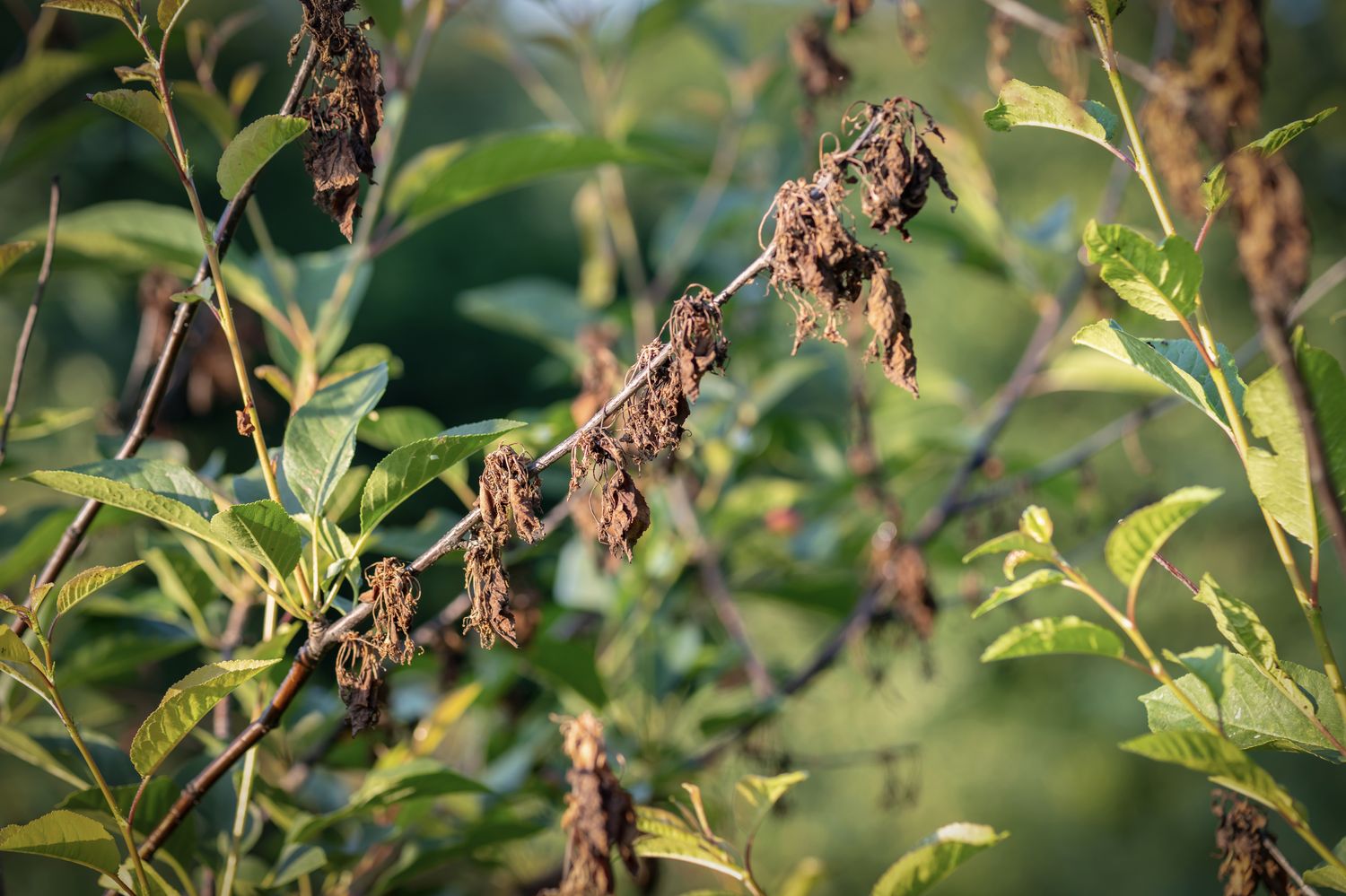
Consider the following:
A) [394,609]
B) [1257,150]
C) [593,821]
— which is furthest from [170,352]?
[1257,150]

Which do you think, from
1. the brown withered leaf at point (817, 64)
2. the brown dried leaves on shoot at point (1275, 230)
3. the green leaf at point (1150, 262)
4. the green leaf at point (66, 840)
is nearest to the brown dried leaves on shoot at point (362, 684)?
the green leaf at point (66, 840)

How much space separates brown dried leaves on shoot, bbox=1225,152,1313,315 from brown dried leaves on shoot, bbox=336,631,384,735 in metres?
0.44

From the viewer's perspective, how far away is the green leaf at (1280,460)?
35 centimetres

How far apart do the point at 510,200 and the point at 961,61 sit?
2907 mm

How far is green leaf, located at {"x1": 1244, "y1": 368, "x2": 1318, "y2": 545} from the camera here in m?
0.35

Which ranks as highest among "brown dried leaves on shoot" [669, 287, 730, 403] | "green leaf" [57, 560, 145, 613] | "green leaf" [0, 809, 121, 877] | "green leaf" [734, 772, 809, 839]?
"brown dried leaves on shoot" [669, 287, 730, 403]

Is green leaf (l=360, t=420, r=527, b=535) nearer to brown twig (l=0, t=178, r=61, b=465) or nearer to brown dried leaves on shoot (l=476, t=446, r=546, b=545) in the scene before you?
brown dried leaves on shoot (l=476, t=446, r=546, b=545)

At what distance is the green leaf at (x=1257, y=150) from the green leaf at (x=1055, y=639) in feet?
0.62

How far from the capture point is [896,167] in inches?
14.2

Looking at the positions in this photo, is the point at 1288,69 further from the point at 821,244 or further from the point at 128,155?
the point at 821,244

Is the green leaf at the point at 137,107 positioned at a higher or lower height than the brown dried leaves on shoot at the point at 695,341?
higher

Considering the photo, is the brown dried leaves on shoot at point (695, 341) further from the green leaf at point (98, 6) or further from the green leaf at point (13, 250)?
the green leaf at point (13, 250)

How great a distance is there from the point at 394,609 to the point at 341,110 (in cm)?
20

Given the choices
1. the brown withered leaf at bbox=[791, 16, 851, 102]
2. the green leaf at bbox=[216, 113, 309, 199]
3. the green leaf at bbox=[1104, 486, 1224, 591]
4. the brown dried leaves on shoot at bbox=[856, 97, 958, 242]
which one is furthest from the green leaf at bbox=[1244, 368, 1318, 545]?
the brown withered leaf at bbox=[791, 16, 851, 102]
